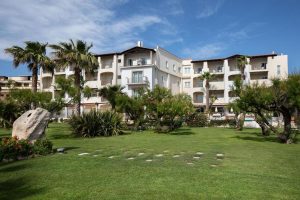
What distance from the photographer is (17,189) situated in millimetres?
7500

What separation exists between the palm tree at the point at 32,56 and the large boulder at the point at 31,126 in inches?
785

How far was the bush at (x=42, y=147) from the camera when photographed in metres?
12.8

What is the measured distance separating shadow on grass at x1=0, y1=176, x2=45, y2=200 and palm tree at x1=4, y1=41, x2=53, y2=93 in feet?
86.5

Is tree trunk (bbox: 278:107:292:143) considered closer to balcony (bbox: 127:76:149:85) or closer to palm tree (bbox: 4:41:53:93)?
palm tree (bbox: 4:41:53:93)

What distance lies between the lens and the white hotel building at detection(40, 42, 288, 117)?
56.8m

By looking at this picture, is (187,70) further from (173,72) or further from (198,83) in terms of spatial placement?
(173,72)

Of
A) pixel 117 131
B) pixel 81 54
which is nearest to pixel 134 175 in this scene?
pixel 117 131

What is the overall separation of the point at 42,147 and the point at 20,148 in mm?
999

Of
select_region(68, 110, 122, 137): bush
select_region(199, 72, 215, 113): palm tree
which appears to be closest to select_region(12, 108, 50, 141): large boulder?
select_region(68, 110, 122, 137): bush

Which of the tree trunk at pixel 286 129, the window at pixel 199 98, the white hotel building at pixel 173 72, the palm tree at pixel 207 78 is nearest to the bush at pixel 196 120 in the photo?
the white hotel building at pixel 173 72

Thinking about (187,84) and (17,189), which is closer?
(17,189)

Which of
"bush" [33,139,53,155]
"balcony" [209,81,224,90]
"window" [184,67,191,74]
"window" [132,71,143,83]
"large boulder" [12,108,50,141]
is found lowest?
A: "bush" [33,139,53,155]

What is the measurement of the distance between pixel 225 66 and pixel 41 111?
5084cm

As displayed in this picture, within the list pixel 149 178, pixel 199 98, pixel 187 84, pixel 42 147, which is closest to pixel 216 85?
pixel 199 98
